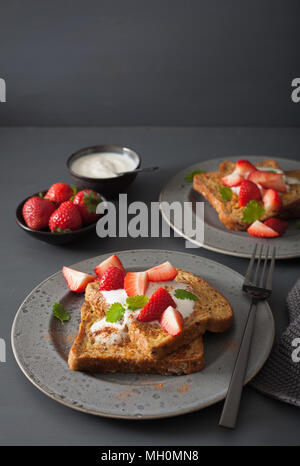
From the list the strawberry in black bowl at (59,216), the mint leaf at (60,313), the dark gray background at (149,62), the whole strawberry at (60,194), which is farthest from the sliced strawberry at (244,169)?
the mint leaf at (60,313)

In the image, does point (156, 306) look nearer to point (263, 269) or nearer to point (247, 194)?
point (263, 269)

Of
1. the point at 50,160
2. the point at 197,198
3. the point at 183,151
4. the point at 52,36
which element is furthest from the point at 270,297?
the point at 52,36

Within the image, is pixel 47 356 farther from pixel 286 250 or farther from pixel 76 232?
pixel 286 250

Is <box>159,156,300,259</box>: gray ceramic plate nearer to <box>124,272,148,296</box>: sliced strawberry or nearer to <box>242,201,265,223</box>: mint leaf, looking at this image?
<box>242,201,265,223</box>: mint leaf

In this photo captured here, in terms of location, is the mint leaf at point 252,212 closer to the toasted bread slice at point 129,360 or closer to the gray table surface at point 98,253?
the gray table surface at point 98,253

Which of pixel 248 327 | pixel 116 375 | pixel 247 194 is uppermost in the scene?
pixel 247 194

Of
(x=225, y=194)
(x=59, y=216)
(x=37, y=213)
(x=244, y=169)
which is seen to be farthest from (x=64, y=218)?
(x=244, y=169)
